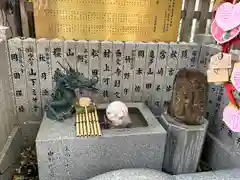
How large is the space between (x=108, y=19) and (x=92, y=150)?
84 cm

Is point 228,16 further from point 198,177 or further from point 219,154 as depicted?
point 219,154

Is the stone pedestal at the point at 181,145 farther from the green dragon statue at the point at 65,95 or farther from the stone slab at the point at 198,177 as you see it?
the green dragon statue at the point at 65,95

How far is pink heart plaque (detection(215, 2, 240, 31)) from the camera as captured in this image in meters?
0.77

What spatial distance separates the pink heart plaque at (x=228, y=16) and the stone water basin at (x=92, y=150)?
706 millimetres

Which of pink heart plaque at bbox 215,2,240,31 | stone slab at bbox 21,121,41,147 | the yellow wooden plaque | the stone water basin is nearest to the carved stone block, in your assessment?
the stone water basin

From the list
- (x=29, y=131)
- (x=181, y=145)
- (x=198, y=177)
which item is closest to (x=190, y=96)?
(x=181, y=145)

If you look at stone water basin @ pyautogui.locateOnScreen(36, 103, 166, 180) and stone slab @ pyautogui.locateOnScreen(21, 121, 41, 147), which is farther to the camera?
stone slab @ pyautogui.locateOnScreen(21, 121, 41, 147)

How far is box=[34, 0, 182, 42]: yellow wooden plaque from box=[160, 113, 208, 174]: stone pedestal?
0.61 m

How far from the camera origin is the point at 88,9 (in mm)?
1424

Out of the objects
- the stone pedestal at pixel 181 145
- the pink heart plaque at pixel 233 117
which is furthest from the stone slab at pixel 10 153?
the pink heart plaque at pixel 233 117

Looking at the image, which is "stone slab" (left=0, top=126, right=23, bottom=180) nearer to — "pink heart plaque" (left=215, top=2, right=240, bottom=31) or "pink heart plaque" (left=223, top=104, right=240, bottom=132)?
"pink heart plaque" (left=223, top=104, right=240, bottom=132)

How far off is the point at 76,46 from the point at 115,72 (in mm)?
326

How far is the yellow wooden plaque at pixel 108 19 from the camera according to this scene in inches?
55.2

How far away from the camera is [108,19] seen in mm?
1468
